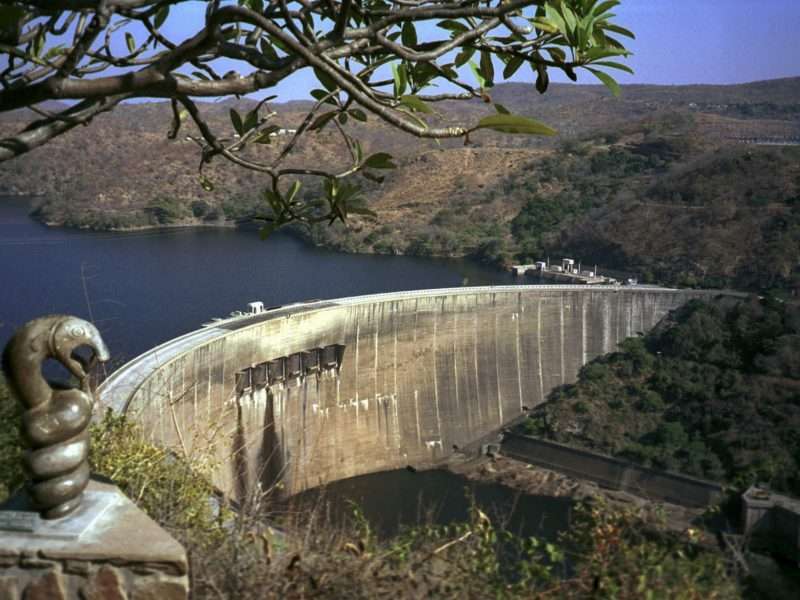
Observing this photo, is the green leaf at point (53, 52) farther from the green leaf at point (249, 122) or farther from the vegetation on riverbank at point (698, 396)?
the vegetation on riverbank at point (698, 396)

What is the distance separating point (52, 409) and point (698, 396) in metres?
15.8

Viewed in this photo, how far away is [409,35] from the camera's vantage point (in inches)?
94.7

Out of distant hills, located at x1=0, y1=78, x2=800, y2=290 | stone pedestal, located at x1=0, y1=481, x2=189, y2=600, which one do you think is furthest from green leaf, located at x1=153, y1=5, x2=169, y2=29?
distant hills, located at x1=0, y1=78, x2=800, y2=290

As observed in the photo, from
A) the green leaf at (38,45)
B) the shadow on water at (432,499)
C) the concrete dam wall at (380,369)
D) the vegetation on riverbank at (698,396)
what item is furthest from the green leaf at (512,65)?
the vegetation on riverbank at (698,396)

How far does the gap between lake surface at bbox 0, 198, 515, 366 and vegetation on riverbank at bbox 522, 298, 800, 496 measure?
6.76 m

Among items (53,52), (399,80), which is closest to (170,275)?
(53,52)

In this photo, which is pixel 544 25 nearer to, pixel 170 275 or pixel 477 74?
pixel 477 74

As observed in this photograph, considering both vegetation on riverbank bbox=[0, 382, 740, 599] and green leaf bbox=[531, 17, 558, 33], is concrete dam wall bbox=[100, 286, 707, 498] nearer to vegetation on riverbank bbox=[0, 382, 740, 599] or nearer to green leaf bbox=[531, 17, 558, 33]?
vegetation on riverbank bbox=[0, 382, 740, 599]

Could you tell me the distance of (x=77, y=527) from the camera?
233 centimetres

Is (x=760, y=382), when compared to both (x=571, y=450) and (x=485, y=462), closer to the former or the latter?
(x=571, y=450)

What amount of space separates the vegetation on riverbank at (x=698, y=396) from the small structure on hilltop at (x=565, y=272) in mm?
3588

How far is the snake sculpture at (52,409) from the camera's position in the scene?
2.39 m

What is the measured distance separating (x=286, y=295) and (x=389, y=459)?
271 inches

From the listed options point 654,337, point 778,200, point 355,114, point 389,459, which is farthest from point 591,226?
point 355,114
